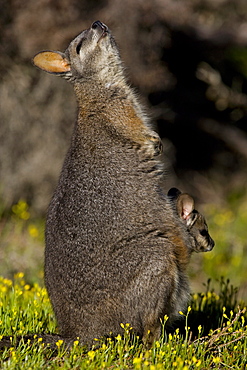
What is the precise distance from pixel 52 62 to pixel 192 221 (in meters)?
2.34

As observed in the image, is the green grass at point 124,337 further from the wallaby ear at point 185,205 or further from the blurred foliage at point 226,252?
the blurred foliage at point 226,252

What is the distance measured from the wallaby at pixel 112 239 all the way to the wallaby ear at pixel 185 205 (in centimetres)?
15

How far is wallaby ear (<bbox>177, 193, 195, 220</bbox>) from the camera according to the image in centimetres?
593

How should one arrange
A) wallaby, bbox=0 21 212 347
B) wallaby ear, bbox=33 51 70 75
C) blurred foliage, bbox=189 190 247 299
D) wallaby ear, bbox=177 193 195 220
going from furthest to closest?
1. blurred foliage, bbox=189 190 247 299
2. wallaby ear, bbox=33 51 70 75
3. wallaby ear, bbox=177 193 195 220
4. wallaby, bbox=0 21 212 347

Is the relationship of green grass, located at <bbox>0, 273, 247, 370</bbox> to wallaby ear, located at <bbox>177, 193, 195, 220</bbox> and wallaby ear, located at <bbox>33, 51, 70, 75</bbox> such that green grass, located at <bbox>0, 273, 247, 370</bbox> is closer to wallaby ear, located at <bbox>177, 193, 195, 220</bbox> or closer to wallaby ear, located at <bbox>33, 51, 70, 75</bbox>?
wallaby ear, located at <bbox>177, 193, 195, 220</bbox>

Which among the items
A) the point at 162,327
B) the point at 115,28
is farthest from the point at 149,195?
the point at 115,28

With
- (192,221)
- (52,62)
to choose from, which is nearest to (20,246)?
(52,62)

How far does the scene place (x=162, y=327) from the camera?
5.33m

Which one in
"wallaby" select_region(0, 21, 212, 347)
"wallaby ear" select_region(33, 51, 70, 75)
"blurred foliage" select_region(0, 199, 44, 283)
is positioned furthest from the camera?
"blurred foliage" select_region(0, 199, 44, 283)

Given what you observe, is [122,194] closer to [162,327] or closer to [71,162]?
[71,162]

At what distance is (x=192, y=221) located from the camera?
6008mm

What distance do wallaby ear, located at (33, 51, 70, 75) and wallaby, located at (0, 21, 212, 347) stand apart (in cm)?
83

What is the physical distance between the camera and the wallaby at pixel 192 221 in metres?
5.94

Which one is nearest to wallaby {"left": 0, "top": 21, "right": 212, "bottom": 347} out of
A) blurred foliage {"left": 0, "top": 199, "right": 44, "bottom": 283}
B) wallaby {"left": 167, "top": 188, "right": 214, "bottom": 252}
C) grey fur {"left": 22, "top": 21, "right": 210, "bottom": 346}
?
grey fur {"left": 22, "top": 21, "right": 210, "bottom": 346}
